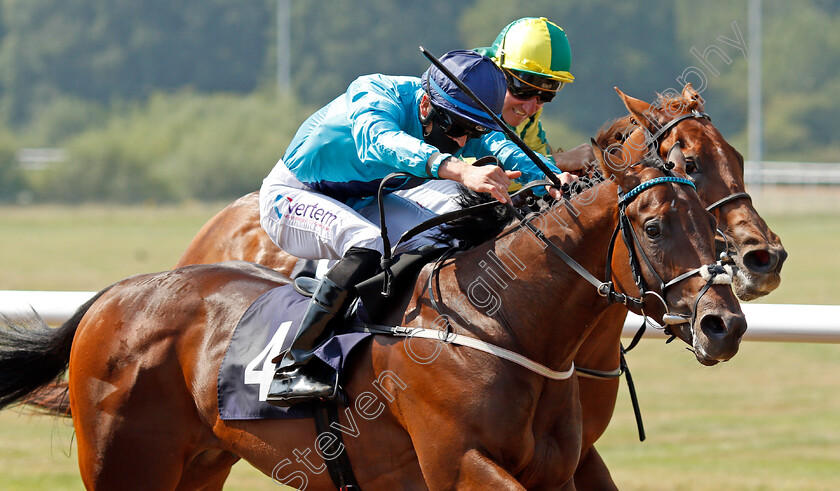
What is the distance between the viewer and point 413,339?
3402mm

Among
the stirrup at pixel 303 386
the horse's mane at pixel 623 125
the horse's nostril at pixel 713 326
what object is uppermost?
the horse's mane at pixel 623 125

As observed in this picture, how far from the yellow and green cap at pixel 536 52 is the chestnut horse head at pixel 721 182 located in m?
0.32

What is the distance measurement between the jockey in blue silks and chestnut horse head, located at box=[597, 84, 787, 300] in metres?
0.86

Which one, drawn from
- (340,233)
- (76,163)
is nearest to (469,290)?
(340,233)

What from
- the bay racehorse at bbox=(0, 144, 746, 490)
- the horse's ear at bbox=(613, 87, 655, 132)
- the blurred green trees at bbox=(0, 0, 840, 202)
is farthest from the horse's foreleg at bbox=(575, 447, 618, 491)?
the blurred green trees at bbox=(0, 0, 840, 202)

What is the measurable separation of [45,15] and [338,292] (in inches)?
2746

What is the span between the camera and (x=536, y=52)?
14.6 ft

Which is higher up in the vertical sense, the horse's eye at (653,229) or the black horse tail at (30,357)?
the horse's eye at (653,229)

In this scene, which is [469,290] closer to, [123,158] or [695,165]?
[695,165]

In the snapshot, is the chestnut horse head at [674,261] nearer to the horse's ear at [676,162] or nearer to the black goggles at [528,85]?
the horse's ear at [676,162]

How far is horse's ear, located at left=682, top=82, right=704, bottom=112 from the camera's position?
4562 millimetres

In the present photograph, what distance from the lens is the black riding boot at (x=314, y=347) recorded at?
3.47 metres

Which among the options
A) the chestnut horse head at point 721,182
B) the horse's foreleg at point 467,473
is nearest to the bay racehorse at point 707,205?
the chestnut horse head at point 721,182

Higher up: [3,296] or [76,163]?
[3,296]
